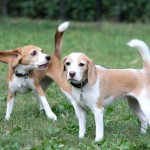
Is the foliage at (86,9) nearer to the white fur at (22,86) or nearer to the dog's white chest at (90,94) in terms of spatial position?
the white fur at (22,86)

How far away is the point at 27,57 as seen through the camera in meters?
8.34

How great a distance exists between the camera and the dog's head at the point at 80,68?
22.9ft

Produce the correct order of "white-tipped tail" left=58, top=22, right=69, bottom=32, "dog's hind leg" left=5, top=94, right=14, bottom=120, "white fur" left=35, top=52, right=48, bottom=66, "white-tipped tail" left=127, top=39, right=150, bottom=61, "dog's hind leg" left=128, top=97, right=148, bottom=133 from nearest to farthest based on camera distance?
"white-tipped tail" left=127, top=39, right=150, bottom=61, "dog's hind leg" left=128, top=97, right=148, bottom=133, "white fur" left=35, top=52, right=48, bottom=66, "dog's hind leg" left=5, top=94, right=14, bottom=120, "white-tipped tail" left=58, top=22, right=69, bottom=32

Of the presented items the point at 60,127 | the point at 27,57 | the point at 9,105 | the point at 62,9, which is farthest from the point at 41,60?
the point at 62,9

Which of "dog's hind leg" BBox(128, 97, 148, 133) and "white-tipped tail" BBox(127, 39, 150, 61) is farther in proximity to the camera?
"dog's hind leg" BBox(128, 97, 148, 133)

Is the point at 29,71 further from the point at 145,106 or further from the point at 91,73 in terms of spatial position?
the point at 145,106

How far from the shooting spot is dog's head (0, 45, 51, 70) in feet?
27.2

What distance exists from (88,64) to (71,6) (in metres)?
23.7

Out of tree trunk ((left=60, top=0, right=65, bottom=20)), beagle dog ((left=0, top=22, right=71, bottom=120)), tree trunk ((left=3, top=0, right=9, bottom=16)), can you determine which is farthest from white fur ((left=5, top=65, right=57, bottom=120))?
tree trunk ((left=3, top=0, right=9, bottom=16))

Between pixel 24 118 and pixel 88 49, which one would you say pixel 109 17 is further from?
pixel 24 118

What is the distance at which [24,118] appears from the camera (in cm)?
846

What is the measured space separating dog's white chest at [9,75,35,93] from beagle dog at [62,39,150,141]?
1263 millimetres

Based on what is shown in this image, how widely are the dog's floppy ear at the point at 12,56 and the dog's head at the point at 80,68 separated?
1345mm

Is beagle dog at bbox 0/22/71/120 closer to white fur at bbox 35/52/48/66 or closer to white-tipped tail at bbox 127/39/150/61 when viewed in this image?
white fur at bbox 35/52/48/66
